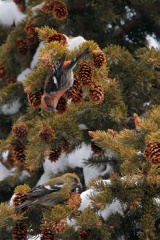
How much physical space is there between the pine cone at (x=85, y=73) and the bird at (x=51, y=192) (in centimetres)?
65

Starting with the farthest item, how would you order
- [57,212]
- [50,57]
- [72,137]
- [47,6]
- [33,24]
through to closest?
[33,24], [47,6], [72,137], [50,57], [57,212]

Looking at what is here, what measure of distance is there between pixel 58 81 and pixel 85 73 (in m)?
0.15

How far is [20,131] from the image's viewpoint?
3273 mm

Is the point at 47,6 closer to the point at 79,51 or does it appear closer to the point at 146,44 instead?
the point at 79,51

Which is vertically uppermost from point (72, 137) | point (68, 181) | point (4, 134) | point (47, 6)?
point (47, 6)

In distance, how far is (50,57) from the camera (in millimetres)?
2816

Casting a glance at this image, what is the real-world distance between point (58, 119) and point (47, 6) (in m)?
0.97

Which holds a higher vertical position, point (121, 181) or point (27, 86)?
point (27, 86)

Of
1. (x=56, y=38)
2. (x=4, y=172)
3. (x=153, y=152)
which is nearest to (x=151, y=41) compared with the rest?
(x=4, y=172)

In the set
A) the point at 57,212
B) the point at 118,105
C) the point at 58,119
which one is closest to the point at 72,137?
the point at 58,119

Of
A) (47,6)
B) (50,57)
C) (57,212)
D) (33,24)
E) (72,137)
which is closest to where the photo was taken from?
(57,212)

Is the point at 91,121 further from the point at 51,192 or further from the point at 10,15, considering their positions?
the point at 10,15

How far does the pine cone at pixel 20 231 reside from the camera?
2.64 m

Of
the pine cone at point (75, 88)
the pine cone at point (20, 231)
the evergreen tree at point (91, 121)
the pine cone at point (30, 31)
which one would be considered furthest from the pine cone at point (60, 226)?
the pine cone at point (30, 31)
